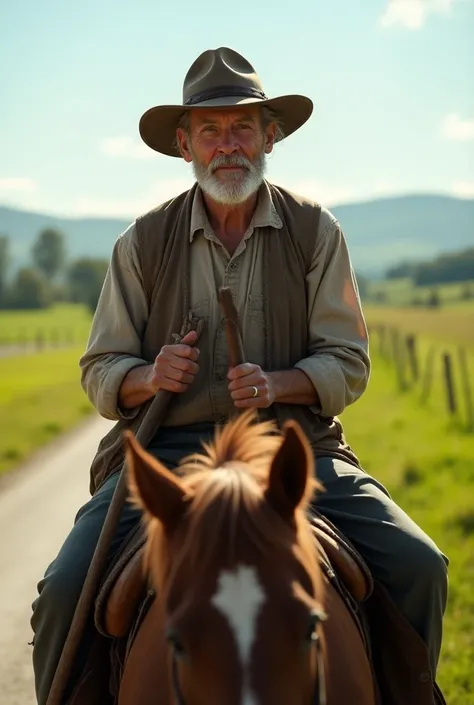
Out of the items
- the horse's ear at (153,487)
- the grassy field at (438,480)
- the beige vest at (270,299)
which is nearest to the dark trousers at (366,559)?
the beige vest at (270,299)

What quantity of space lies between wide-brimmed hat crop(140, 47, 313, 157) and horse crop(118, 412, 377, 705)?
191cm

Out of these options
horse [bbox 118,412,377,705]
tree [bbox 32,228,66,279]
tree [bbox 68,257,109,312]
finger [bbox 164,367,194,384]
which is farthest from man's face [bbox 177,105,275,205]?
tree [bbox 32,228,66,279]

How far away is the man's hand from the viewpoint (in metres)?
3.54

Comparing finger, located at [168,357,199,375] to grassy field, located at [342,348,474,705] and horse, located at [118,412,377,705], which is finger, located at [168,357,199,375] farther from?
grassy field, located at [342,348,474,705]

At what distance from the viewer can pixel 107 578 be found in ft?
10.8

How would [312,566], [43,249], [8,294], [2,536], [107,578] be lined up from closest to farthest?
[312,566] → [107,578] → [2,536] → [8,294] → [43,249]

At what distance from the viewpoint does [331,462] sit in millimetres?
3885

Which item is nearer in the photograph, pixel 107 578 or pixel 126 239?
pixel 107 578

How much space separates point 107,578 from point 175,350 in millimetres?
997

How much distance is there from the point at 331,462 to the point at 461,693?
2789 millimetres

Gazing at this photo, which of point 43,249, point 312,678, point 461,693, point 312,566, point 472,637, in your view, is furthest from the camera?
point 43,249

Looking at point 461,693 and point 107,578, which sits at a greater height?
point 107,578

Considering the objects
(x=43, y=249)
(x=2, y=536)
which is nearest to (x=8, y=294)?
(x=43, y=249)

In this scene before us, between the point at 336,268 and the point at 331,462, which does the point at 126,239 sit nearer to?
the point at 336,268
